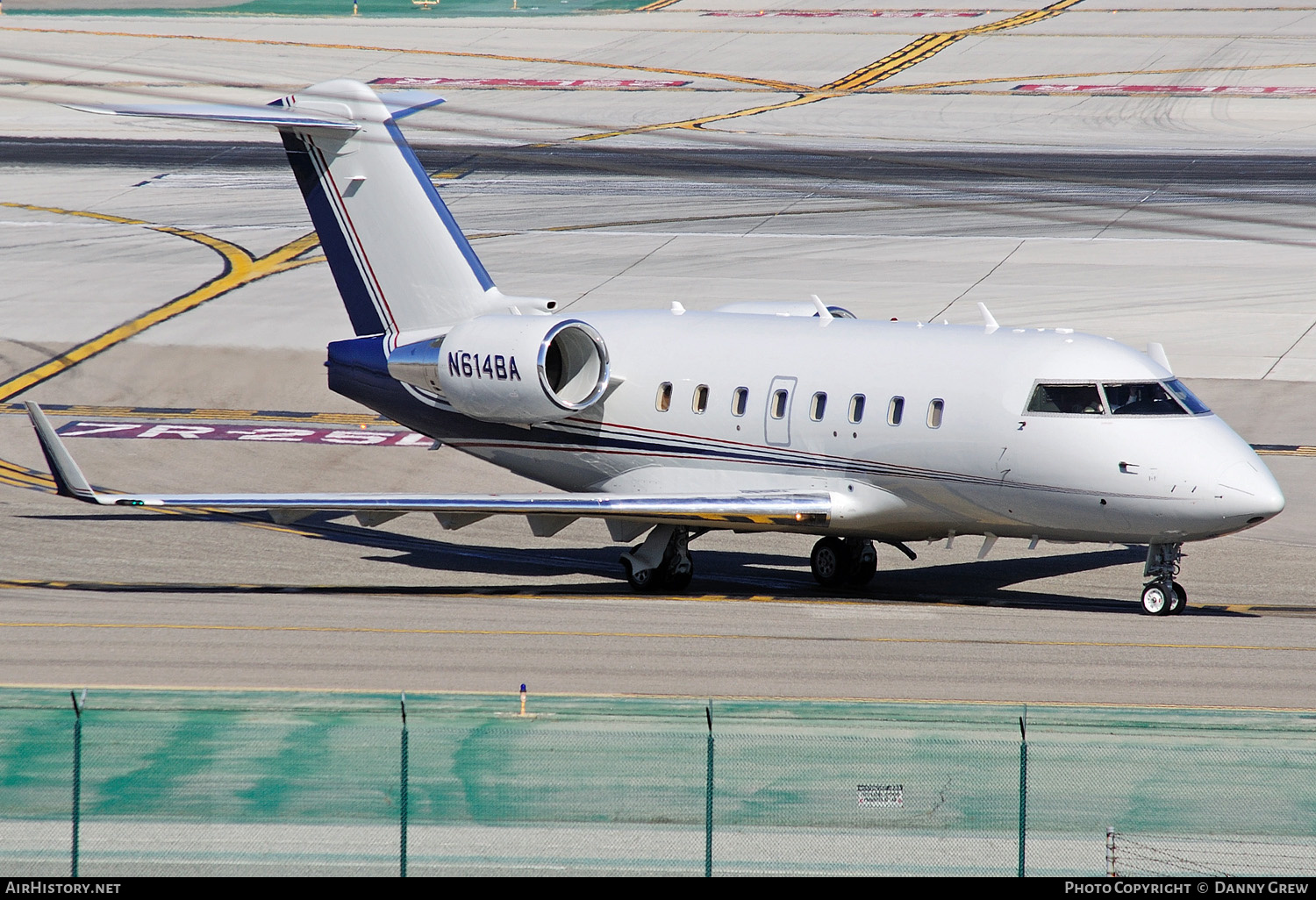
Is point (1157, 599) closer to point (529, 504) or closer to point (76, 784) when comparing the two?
point (529, 504)

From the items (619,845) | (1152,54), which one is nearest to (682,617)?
(619,845)

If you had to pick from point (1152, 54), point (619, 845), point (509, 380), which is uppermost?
point (1152, 54)

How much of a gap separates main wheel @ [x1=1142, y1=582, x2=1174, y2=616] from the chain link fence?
9.57 meters

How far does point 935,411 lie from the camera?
22500mm

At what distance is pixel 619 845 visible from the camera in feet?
39.4

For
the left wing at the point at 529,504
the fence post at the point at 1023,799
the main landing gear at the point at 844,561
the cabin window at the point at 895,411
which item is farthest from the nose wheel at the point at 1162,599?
the fence post at the point at 1023,799

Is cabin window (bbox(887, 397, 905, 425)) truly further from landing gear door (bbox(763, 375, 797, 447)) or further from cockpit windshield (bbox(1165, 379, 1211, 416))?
cockpit windshield (bbox(1165, 379, 1211, 416))

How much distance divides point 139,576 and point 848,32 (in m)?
59.1

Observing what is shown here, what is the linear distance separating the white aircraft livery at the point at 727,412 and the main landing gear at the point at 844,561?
0.10 ft

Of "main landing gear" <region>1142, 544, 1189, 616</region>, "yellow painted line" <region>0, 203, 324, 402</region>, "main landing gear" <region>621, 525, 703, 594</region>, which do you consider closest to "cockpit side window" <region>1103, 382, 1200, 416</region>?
"main landing gear" <region>1142, 544, 1189, 616</region>

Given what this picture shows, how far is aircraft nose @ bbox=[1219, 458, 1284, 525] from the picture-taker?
20.3 metres

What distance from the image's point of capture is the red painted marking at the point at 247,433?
116ft

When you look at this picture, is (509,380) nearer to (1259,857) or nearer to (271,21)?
(1259,857)

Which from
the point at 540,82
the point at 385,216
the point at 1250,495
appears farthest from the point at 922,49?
the point at 1250,495
